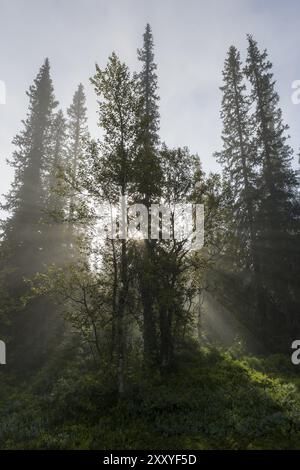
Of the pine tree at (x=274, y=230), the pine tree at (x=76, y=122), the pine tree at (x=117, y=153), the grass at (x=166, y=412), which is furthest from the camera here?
the pine tree at (x=76, y=122)

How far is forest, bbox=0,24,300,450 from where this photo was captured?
38.6 ft

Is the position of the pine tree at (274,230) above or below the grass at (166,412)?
above

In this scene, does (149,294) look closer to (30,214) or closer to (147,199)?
(147,199)

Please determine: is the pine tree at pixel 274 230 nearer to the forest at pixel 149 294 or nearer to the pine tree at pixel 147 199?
the forest at pixel 149 294

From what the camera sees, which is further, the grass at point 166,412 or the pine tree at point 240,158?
the pine tree at point 240,158

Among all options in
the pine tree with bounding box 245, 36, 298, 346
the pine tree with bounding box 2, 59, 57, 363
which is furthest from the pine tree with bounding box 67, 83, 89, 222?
the pine tree with bounding box 245, 36, 298, 346

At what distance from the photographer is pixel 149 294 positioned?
55.4 ft

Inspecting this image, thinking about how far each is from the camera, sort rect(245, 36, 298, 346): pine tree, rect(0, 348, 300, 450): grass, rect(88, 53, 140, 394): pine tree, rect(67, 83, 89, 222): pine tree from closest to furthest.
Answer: rect(0, 348, 300, 450): grass → rect(88, 53, 140, 394): pine tree → rect(245, 36, 298, 346): pine tree → rect(67, 83, 89, 222): pine tree

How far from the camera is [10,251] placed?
25.0 meters

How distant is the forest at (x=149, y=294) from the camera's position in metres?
11.8

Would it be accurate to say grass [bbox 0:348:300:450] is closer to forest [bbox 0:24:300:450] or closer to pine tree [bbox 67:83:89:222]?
forest [bbox 0:24:300:450]

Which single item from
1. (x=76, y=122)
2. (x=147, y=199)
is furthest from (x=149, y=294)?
(x=76, y=122)

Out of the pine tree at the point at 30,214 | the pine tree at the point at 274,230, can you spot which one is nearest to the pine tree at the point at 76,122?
the pine tree at the point at 30,214
